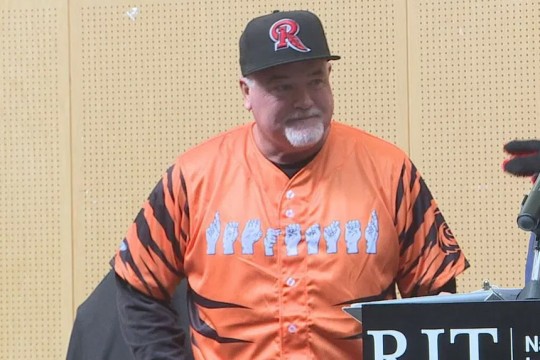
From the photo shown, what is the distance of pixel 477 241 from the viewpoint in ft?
14.3

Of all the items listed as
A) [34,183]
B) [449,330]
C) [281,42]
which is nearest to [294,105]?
[281,42]

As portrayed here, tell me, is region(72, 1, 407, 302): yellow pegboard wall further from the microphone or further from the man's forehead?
the microphone

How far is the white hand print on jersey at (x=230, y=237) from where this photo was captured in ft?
8.14

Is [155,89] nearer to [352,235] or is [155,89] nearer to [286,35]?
[286,35]

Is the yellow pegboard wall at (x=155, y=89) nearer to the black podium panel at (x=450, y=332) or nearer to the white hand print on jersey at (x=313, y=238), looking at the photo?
the white hand print on jersey at (x=313, y=238)

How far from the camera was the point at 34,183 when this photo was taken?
4715 millimetres

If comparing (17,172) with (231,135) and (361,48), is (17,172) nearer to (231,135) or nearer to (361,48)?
(361,48)

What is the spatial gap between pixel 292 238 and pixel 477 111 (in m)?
2.08

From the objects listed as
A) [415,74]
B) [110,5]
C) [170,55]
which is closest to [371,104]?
[415,74]

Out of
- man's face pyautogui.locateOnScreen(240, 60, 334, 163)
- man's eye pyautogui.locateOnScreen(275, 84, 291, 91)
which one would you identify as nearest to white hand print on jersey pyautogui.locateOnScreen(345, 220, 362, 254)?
man's face pyautogui.locateOnScreen(240, 60, 334, 163)

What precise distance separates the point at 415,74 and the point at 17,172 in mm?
1804

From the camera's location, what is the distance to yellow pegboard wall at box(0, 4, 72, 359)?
468 centimetres

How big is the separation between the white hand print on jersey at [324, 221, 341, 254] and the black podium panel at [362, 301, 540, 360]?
2.13ft

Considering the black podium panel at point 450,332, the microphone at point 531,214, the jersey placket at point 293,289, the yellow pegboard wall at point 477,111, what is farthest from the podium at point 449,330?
the yellow pegboard wall at point 477,111
